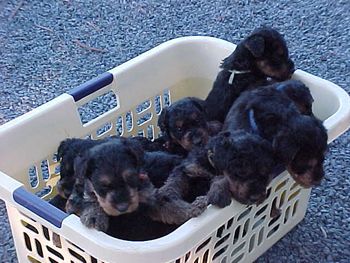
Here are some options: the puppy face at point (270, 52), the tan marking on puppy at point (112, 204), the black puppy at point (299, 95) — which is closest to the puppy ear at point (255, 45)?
the puppy face at point (270, 52)

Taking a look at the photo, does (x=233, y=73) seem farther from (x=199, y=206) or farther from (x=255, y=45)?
(x=199, y=206)

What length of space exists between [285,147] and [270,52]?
0.45 meters

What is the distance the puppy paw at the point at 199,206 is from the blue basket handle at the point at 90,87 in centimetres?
53

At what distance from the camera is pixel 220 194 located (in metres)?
1.54

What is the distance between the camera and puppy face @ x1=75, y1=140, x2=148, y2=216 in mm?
1501

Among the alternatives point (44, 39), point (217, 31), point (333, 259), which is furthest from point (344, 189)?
point (44, 39)

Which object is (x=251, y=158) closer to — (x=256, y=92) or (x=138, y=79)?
(x=256, y=92)

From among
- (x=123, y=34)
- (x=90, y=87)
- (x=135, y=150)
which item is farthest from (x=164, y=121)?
(x=123, y=34)

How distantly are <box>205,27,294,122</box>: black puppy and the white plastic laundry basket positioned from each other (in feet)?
0.28

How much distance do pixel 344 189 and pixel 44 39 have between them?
1.40 m

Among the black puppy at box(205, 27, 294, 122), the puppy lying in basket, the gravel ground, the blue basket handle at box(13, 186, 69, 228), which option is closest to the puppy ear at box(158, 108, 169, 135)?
the black puppy at box(205, 27, 294, 122)

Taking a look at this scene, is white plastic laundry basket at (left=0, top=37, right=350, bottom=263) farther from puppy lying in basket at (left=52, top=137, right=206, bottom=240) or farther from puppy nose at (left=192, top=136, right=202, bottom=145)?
puppy nose at (left=192, top=136, right=202, bottom=145)

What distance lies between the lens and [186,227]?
1.47 m

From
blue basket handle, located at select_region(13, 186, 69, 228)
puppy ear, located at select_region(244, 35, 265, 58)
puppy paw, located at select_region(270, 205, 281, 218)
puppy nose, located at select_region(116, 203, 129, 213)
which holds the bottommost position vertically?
puppy paw, located at select_region(270, 205, 281, 218)
